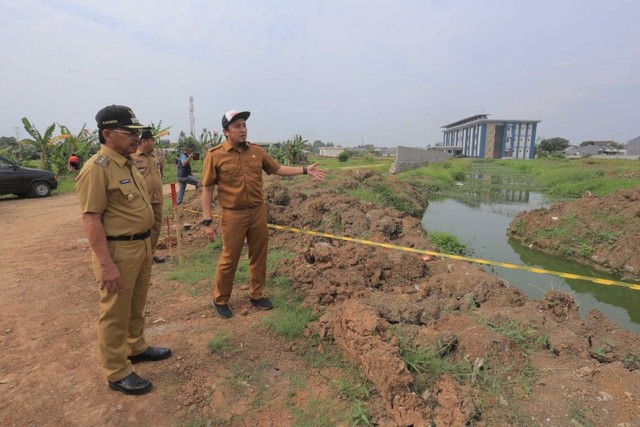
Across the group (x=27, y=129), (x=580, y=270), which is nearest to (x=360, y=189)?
(x=580, y=270)

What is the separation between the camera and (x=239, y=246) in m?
A: 3.42

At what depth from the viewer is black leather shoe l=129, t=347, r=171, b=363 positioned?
2.82 metres

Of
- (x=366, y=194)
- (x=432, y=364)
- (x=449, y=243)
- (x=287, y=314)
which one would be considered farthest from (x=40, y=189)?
(x=432, y=364)

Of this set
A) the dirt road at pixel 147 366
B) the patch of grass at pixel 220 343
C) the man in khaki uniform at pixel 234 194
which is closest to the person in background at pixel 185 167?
the dirt road at pixel 147 366

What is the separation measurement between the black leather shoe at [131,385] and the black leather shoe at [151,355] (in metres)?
0.31

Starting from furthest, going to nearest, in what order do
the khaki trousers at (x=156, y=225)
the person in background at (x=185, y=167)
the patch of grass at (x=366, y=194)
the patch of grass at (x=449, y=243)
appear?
the patch of grass at (x=366, y=194), the person in background at (x=185, y=167), the patch of grass at (x=449, y=243), the khaki trousers at (x=156, y=225)

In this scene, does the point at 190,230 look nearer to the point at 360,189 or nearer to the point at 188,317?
the point at 188,317

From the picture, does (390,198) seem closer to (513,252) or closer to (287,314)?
(513,252)

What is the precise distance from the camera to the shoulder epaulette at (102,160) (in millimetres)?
2203

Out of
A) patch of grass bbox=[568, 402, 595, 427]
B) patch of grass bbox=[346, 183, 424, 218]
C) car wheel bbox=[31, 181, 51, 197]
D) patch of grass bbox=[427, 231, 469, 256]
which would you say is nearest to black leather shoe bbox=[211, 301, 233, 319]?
patch of grass bbox=[568, 402, 595, 427]

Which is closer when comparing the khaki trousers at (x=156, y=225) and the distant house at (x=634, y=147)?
the khaki trousers at (x=156, y=225)

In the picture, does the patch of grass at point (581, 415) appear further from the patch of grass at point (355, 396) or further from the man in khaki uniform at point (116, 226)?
the man in khaki uniform at point (116, 226)

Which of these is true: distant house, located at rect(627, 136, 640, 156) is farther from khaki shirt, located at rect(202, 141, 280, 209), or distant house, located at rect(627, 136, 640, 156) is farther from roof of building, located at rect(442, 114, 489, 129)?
khaki shirt, located at rect(202, 141, 280, 209)

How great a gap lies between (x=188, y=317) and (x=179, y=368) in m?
0.85
